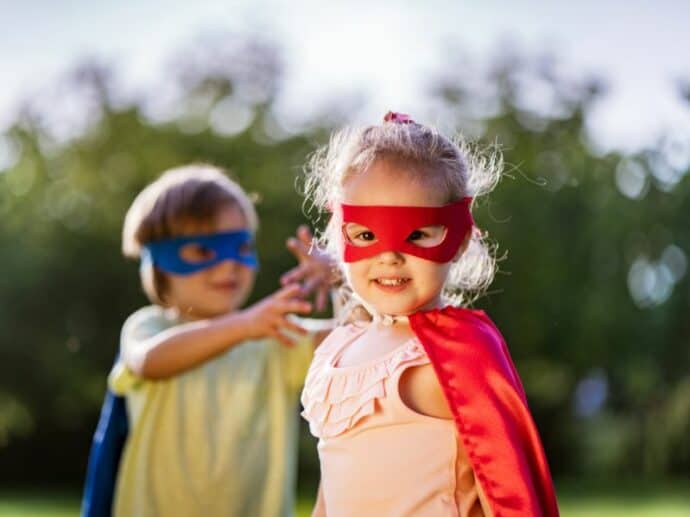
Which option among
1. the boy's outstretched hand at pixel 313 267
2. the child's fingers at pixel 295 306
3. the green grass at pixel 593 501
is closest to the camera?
the child's fingers at pixel 295 306

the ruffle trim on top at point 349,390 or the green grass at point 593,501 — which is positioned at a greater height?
the ruffle trim on top at point 349,390

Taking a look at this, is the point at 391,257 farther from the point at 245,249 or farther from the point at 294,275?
the point at 245,249

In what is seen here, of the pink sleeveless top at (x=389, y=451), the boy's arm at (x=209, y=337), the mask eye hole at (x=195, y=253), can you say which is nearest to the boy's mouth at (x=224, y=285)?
the mask eye hole at (x=195, y=253)

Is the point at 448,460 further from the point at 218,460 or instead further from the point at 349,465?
the point at 218,460

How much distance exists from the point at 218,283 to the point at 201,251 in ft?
0.51

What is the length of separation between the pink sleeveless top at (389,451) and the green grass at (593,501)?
6.71 m

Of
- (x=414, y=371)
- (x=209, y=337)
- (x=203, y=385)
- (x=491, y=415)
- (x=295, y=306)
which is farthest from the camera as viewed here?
(x=203, y=385)

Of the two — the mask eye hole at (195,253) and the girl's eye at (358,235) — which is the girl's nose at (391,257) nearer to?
the girl's eye at (358,235)

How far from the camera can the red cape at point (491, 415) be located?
2.88 metres

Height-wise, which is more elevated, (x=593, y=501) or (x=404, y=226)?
(x=404, y=226)

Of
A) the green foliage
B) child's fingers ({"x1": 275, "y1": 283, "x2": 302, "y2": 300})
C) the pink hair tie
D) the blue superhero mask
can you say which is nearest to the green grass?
the green foliage

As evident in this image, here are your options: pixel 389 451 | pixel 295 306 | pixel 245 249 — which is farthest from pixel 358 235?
pixel 245 249

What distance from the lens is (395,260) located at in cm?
307

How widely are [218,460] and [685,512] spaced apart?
19.0 ft
